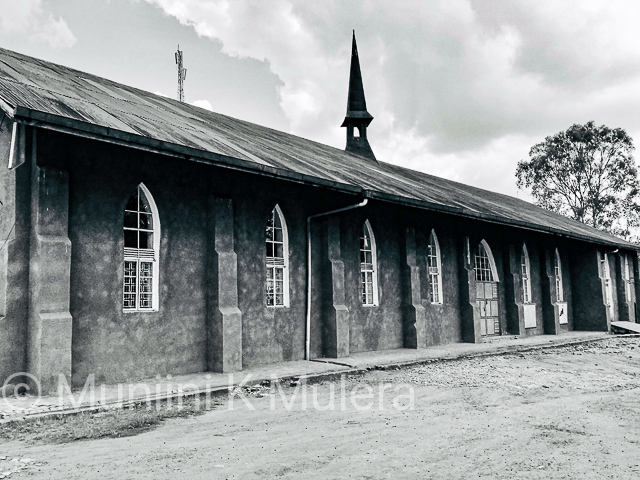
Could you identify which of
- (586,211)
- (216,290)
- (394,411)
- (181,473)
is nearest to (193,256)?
(216,290)

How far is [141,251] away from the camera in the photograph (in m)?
9.84

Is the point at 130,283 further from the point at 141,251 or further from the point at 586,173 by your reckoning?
the point at 586,173

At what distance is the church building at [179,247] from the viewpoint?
838cm

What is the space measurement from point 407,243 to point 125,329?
8.24 m

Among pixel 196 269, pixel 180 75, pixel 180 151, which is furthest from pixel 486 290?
pixel 180 75

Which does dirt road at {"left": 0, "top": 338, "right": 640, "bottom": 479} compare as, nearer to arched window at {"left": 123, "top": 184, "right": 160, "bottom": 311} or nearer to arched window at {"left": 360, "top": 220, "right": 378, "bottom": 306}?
arched window at {"left": 123, "top": 184, "right": 160, "bottom": 311}

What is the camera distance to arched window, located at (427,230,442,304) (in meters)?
16.8

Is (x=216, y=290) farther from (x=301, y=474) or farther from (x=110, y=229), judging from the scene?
(x=301, y=474)

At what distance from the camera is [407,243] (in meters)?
15.5

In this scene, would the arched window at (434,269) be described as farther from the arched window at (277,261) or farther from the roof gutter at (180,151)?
the arched window at (277,261)

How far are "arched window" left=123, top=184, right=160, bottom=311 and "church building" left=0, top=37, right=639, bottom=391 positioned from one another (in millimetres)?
23

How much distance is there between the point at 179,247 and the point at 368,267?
5.75 m

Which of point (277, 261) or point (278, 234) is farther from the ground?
point (278, 234)

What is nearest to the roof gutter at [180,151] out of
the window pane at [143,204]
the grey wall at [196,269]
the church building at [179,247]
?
the church building at [179,247]
